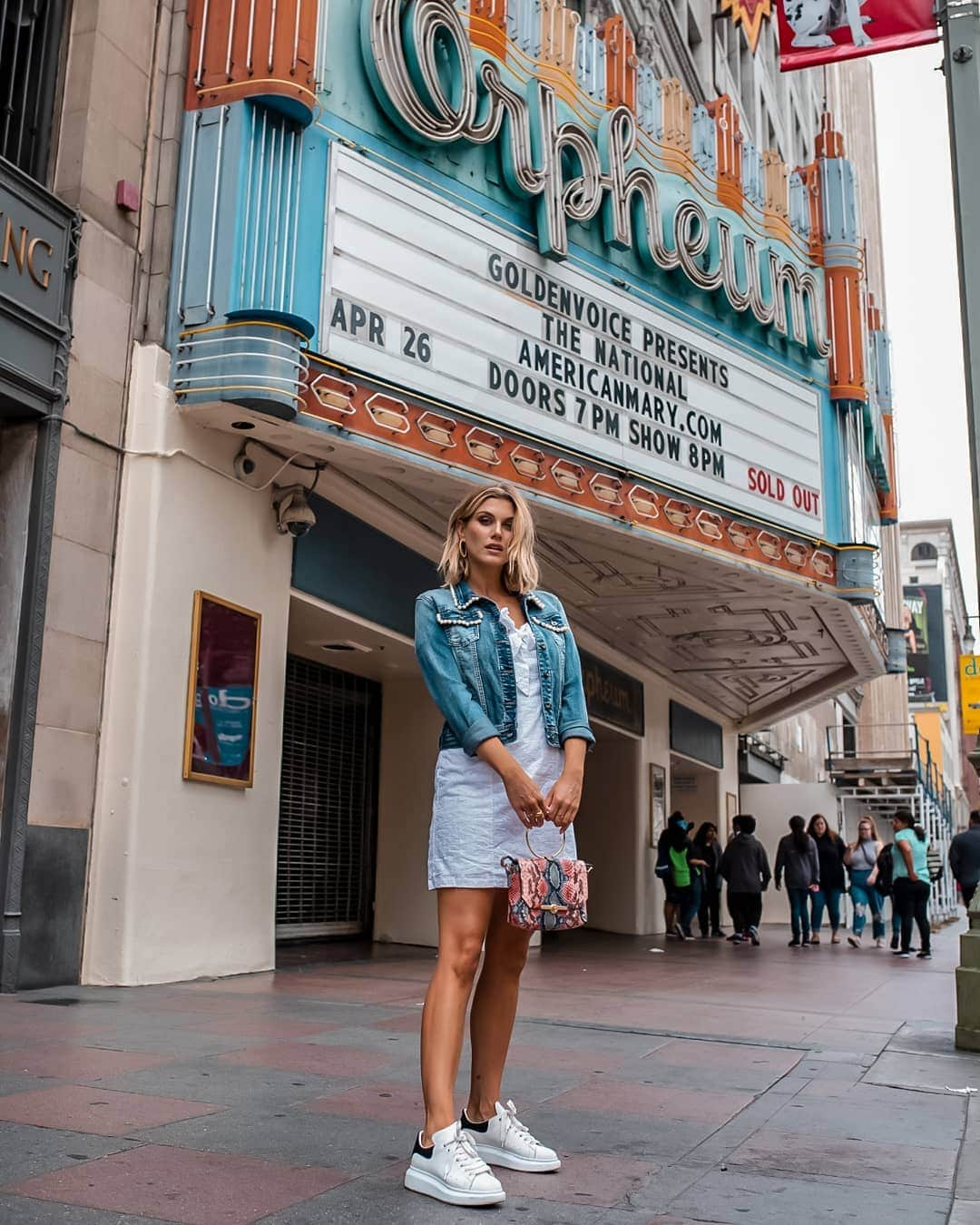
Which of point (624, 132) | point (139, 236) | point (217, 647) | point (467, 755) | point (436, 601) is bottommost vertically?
point (467, 755)

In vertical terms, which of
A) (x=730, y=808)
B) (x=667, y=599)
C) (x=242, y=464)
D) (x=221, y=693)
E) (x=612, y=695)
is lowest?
(x=730, y=808)

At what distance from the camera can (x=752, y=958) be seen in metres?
13.7

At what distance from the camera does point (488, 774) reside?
11.5 ft

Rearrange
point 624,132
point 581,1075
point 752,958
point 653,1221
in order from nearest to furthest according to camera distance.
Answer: point 653,1221 → point 581,1075 → point 624,132 → point 752,958

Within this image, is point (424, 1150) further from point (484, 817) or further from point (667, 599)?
point (667, 599)

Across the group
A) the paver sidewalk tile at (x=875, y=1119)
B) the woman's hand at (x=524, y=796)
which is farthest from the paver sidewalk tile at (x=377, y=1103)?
the woman's hand at (x=524, y=796)

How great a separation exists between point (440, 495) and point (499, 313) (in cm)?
166

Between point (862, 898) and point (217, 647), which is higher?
→ point (217, 647)

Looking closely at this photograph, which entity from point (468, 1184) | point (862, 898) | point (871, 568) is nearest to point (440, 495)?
point (871, 568)

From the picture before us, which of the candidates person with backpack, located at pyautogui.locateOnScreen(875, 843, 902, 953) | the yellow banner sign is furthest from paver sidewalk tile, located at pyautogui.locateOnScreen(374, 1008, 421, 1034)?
the yellow banner sign

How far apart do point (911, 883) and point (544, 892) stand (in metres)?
12.6

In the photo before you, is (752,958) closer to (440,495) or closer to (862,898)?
(862,898)

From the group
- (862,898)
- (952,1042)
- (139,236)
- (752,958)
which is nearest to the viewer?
(952,1042)

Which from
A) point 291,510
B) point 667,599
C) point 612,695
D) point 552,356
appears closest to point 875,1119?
point 291,510
